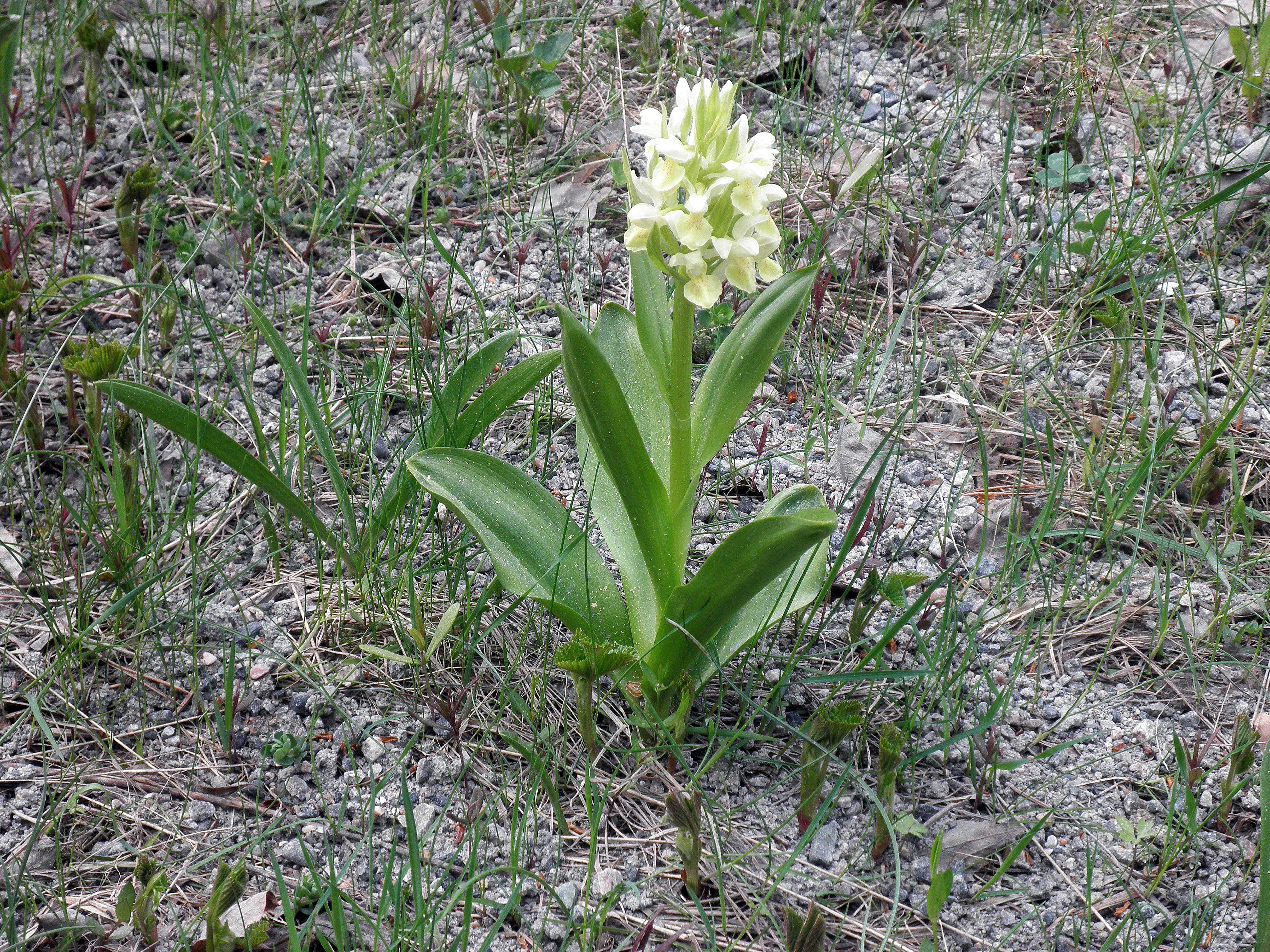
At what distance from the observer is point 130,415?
2.04 m

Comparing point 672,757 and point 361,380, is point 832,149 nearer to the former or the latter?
point 361,380

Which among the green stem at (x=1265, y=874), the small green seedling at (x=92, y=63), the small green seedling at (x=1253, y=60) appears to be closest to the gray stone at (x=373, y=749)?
the green stem at (x=1265, y=874)

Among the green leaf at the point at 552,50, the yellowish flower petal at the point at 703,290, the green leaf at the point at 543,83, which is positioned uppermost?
the green leaf at the point at 552,50

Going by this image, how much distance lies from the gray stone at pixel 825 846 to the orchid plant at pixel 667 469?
11.4 inches

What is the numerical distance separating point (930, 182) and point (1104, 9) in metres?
1.12

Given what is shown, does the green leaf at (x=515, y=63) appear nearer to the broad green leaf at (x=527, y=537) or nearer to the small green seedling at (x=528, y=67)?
the small green seedling at (x=528, y=67)

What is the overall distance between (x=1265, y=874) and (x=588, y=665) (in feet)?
3.27

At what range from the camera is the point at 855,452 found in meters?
2.18

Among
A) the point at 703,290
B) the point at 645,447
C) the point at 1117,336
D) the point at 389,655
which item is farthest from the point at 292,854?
the point at 1117,336

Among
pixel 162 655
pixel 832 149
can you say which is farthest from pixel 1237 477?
pixel 162 655

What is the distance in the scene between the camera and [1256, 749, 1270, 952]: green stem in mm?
1299

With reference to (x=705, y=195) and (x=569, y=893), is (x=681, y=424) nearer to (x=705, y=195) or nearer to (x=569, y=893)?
(x=705, y=195)

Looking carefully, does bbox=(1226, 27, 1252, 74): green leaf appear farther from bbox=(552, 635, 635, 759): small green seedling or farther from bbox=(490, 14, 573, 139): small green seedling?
bbox=(552, 635, 635, 759): small green seedling

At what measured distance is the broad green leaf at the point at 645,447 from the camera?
1.68 m
